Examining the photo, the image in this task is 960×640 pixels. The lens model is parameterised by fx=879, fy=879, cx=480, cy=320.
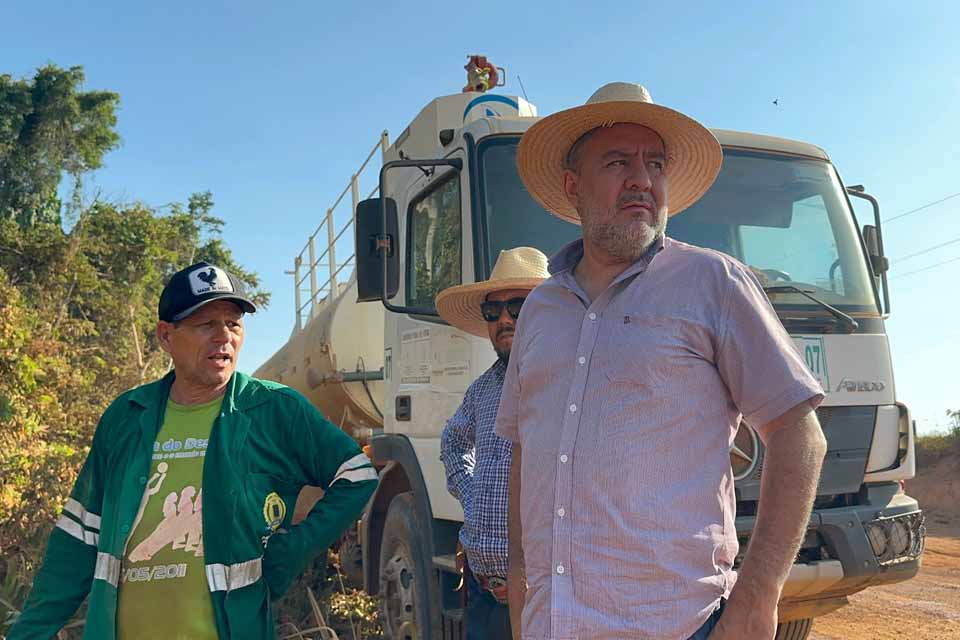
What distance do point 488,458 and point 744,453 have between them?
1.28 metres

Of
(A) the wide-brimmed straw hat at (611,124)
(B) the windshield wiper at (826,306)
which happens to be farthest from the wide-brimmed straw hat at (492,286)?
(B) the windshield wiper at (826,306)

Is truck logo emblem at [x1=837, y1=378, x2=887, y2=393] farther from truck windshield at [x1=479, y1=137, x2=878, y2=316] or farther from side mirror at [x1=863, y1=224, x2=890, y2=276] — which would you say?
side mirror at [x1=863, y1=224, x2=890, y2=276]

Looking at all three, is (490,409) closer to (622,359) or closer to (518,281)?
(518,281)

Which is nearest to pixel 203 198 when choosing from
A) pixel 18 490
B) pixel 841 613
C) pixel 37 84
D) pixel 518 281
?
pixel 37 84

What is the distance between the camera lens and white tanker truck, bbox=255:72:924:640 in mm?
3840

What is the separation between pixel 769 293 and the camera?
3.98m

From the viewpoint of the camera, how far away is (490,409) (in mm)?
3117

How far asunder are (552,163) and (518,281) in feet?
2.45

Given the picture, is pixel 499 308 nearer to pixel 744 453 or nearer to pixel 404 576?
pixel 744 453

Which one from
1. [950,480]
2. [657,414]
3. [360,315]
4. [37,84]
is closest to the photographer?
[657,414]

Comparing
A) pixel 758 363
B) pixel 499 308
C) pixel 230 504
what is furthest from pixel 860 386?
pixel 230 504

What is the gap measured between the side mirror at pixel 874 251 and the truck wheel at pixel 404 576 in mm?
2703

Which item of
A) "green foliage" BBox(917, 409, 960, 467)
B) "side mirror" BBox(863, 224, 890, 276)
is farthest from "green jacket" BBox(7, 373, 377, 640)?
"green foliage" BBox(917, 409, 960, 467)

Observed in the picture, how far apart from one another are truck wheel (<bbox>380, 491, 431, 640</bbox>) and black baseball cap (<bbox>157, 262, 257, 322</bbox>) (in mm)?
2138
